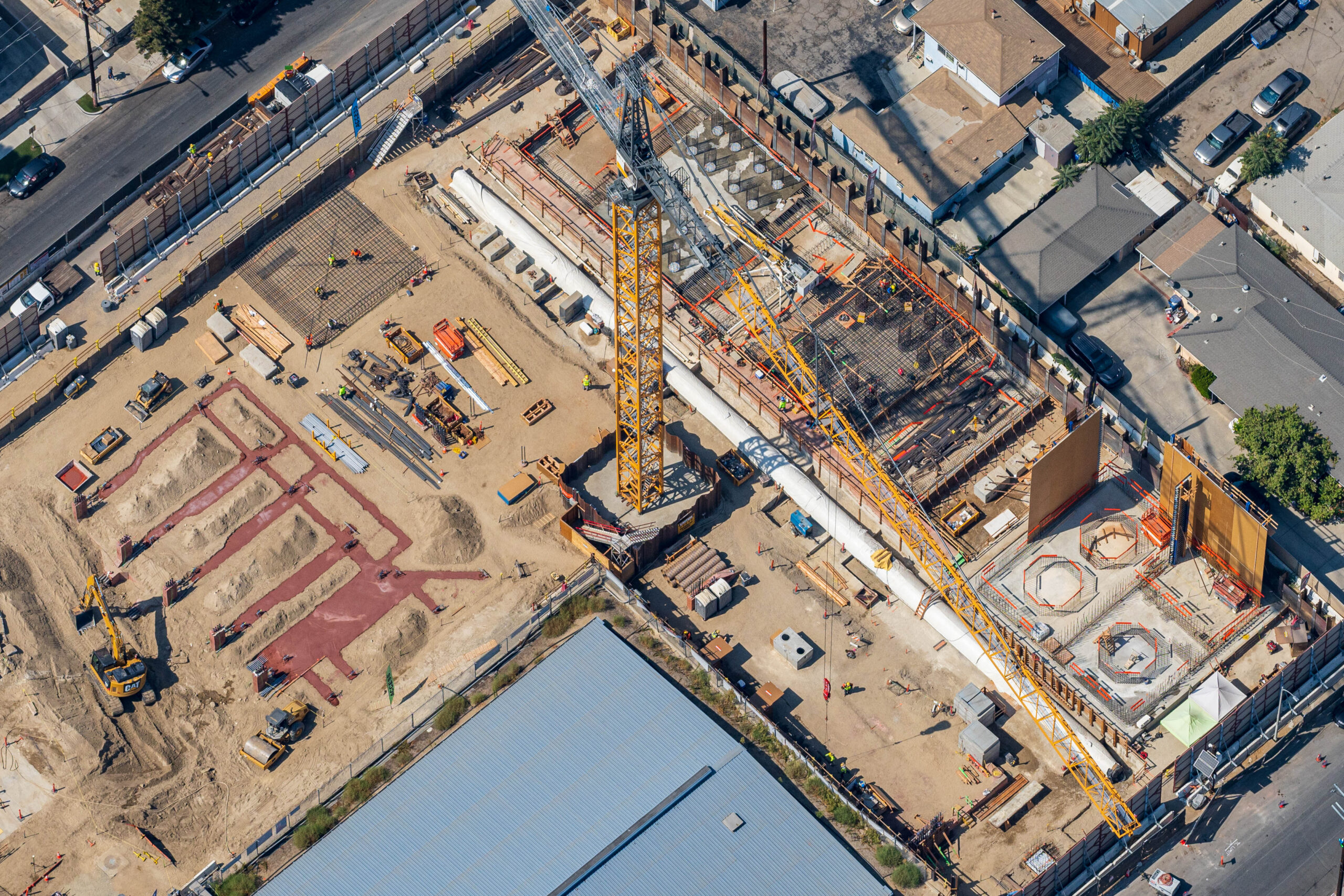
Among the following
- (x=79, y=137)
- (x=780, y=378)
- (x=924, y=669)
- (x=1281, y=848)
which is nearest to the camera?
(x=1281, y=848)

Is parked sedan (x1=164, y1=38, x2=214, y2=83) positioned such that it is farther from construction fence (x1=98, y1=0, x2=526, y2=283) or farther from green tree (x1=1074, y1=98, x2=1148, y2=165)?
green tree (x1=1074, y1=98, x2=1148, y2=165)

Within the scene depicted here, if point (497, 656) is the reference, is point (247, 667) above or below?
above

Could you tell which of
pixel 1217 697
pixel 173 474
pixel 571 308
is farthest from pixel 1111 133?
pixel 173 474

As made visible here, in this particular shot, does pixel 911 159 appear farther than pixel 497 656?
Yes

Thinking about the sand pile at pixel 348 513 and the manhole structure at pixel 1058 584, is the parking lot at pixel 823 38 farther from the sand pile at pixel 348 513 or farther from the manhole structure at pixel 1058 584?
the sand pile at pixel 348 513

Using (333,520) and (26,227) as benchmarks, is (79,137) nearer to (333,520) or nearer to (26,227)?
(26,227)

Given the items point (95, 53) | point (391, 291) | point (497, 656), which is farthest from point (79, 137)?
point (497, 656)

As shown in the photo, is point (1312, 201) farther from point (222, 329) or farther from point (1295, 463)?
point (222, 329)
